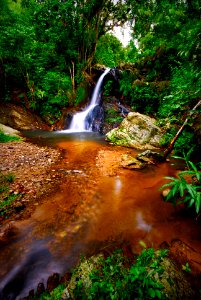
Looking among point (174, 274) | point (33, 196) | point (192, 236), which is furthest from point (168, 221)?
point (33, 196)

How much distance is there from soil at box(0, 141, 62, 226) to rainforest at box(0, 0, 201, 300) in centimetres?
3

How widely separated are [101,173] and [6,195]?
201 centimetres

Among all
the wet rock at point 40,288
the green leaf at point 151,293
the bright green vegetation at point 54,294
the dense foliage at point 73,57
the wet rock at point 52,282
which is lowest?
the wet rock at point 40,288

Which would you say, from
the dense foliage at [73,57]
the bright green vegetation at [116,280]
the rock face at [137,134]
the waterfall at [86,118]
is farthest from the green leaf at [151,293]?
the waterfall at [86,118]

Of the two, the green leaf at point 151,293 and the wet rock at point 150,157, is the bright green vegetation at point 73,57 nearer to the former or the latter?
the wet rock at point 150,157

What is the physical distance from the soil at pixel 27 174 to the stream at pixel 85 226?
204mm

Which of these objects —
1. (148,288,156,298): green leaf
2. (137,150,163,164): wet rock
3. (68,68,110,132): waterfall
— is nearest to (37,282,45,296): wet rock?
(148,288,156,298): green leaf

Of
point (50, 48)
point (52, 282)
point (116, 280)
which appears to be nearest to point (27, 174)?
point (52, 282)

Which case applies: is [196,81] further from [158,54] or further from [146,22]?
[146,22]

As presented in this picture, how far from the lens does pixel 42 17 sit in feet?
38.0

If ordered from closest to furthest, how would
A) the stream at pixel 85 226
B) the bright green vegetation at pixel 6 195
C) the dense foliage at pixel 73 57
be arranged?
the stream at pixel 85 226, the bright green vegetation at pixel 6 195, the dense foliage at pixel 73 57

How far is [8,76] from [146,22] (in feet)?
31.5

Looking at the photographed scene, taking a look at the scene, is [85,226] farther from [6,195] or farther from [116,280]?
[6,195]

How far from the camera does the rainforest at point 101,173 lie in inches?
66.7
